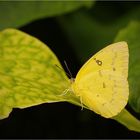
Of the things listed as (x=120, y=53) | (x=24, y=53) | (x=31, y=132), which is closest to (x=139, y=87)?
(x=120, y=53)

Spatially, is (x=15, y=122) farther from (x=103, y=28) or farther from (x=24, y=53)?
(x=103, y=28)

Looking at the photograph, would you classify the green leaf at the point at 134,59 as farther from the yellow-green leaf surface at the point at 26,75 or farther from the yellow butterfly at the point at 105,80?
the yellow-green leaf surface at the point at 26,75

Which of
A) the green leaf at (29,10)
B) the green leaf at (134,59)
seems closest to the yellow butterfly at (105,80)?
the green leaf at (134,59)

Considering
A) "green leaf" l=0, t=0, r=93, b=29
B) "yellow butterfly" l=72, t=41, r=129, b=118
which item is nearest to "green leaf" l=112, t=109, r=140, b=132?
"yellow butterfly" l=72, t=41, r=129, b=118

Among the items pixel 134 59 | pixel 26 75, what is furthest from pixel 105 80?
pixel 26 75

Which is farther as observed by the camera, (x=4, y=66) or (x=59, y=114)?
(x=59, y=114)

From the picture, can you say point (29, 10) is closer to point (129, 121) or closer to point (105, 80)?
point (105, 80)
